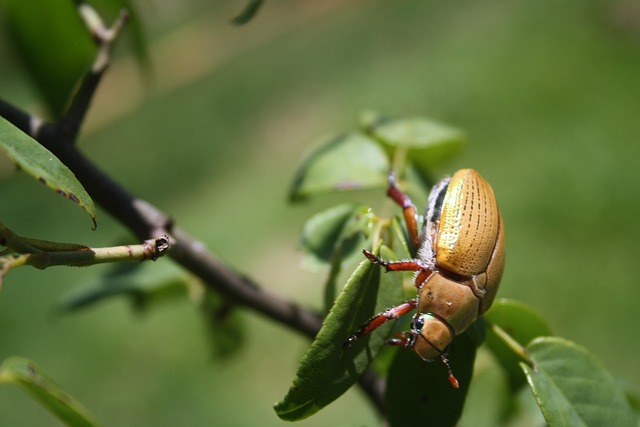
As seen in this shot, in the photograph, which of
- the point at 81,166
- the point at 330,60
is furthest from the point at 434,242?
the point at 330,60

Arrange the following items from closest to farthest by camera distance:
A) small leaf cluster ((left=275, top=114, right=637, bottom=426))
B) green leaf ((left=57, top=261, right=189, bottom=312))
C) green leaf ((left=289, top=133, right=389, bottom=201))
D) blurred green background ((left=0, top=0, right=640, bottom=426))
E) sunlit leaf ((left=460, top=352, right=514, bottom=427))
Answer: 1. small leaf cluster ((left=275, top=114, right=637, bottom=426))
2. green leaf ((left=289, top=133, right=389, bottom=201))
3. sunlit leaf ((left=460, top=352, right=514, bottom=427))
4. green leaf ((left=57, top=261, right=189, bottom=312))
5. blurred green background ((left=0, top=0, right=640, bottom=426))

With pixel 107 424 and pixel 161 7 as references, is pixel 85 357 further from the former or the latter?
pixel 161 7

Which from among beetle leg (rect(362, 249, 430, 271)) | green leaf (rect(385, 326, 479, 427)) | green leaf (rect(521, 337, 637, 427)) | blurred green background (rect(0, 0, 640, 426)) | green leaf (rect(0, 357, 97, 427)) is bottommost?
blurred green background (rect(0, 0, 640, 426))

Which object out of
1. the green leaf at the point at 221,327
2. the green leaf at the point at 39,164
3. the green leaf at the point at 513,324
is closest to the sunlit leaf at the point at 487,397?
the green leaf at the point at 513,324

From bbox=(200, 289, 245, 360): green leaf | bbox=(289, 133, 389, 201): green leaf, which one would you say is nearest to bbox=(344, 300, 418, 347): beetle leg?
bbox=(289, 133, 389, 201): green leaf

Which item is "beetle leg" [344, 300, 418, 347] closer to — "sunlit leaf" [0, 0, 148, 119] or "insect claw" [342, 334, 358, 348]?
"insect claw" [342, 334, 358, 348]

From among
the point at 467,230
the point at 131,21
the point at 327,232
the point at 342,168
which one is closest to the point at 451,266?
the point at 467,230

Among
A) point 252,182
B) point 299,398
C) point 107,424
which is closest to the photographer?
point 299,398
